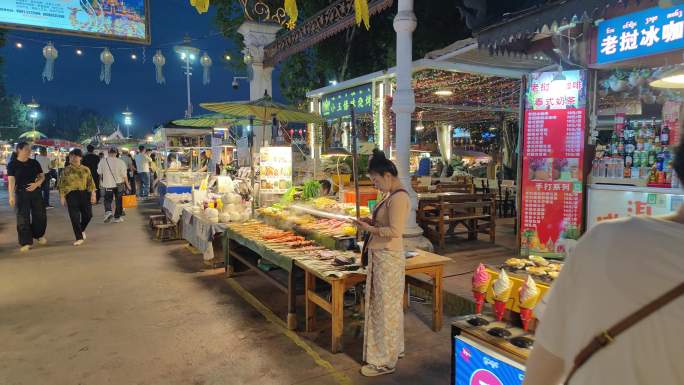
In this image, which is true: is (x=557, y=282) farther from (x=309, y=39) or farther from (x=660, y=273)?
(x=309, y=39)

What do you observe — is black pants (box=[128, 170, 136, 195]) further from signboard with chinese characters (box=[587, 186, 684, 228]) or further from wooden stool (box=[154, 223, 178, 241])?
signboard with chinese characters (box=[587, 186, 684, 228])

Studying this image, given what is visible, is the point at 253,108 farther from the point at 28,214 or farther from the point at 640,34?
the point at 640,34

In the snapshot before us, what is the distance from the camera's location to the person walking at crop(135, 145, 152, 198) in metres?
17.2

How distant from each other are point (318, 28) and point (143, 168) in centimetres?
1070

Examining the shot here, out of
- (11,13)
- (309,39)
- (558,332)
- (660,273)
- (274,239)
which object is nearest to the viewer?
(660,273)

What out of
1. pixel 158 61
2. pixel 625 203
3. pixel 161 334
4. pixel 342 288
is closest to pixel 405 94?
pixel 625 203

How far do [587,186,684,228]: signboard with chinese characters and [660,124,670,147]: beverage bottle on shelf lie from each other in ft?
2.22

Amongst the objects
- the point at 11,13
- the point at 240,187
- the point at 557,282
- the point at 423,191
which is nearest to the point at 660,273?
the point at 557,282

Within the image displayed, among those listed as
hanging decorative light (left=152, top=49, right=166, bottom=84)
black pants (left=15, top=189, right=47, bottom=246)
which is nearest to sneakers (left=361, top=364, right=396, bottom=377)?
black pants (left=15, top=189, right=47, bottom=246)

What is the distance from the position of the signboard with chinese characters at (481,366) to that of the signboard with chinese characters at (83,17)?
12.6 meters

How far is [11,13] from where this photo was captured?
10.4 metres

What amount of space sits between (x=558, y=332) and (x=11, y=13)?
1356 centimetres

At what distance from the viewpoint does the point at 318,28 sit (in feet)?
36.9

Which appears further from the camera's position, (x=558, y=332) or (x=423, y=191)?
(x=423, y=191)
